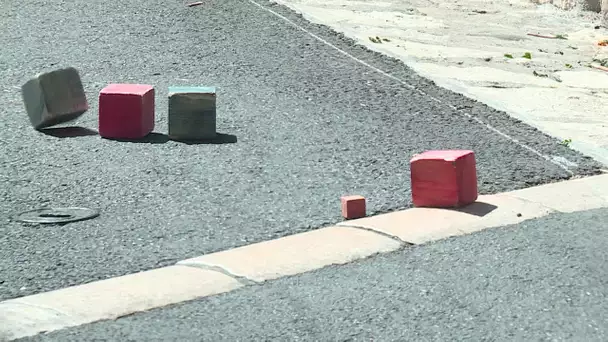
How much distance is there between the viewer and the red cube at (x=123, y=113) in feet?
21.1

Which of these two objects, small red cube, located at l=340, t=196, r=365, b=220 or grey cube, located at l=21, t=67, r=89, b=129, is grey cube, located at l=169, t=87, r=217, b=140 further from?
small red cube, located at l=340, t=196, r=365, b=220

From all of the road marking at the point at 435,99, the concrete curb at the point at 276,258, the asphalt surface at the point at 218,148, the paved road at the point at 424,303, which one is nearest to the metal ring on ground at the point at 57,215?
the asphalt surface at the point at 218,148

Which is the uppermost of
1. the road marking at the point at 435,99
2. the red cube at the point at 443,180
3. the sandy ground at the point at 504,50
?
the red cube at the point at 443,180

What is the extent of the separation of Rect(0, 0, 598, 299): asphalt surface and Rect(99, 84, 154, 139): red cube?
0.30 ft

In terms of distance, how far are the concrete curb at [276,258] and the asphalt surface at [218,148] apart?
0.45 ft

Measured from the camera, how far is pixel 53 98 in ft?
21.6

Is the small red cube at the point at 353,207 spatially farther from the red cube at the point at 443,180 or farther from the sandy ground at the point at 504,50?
the sandy ground at the point at 504,50

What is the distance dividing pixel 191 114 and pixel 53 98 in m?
0.89

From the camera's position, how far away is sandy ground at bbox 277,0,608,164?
7.66m

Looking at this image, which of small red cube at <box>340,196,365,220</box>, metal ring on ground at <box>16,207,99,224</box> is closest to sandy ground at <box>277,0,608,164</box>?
small red cube at <box>340,196,365,220</box>

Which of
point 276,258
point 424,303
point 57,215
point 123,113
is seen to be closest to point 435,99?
point 123,113

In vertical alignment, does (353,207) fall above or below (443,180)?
below

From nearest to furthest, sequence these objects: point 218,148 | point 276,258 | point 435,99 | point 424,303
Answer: point 424,303
point 276,258
point 218,148
point 435,99

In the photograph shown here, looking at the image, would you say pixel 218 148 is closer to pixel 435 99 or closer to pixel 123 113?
pixel 123 113
